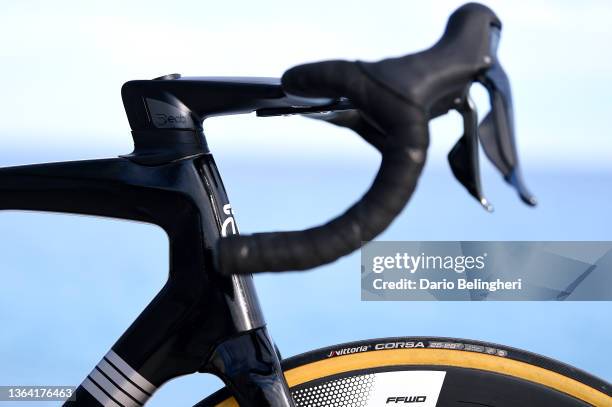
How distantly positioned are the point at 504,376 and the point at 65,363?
133 cm

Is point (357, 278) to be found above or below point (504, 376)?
above

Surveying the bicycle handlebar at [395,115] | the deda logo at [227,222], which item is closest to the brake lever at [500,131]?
the bicycle handlebar at [395,115]

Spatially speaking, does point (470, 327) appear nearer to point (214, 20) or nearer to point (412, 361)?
point (214, 20)

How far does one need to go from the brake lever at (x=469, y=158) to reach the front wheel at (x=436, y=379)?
1.01ft

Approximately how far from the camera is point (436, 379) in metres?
0.84

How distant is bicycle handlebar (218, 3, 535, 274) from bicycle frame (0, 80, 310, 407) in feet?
0.69

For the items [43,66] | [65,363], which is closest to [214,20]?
[43,66]

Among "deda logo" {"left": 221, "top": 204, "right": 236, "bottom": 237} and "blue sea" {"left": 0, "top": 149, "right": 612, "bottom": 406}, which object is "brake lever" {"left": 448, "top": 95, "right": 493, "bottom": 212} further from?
"blue sea" {"left": 0, "top": 149, "right": 612, "bottom": 406}

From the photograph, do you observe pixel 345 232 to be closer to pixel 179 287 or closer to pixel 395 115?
pixel 395 115

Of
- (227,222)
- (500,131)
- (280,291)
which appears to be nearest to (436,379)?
(227,222)

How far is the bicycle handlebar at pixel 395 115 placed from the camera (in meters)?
0.48

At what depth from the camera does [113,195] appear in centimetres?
74

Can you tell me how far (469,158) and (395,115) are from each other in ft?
0.30

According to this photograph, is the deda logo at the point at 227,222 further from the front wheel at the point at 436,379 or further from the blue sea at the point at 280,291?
the blue sea at the point at 280,291
